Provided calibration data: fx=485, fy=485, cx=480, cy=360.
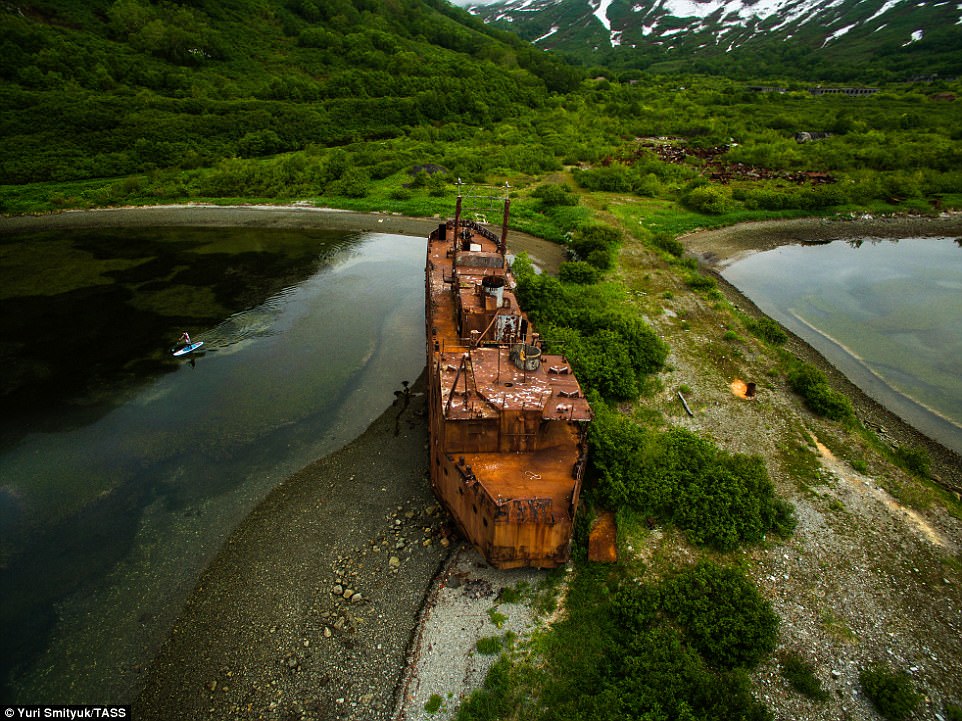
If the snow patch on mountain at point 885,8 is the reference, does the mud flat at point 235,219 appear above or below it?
below

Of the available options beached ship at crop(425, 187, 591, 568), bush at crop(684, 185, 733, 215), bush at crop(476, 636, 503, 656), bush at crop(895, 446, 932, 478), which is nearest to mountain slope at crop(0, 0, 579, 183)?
bush at crop(684, 185, 733, 215)

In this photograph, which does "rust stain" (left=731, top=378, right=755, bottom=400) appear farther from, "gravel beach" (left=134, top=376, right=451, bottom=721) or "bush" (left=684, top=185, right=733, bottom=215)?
"bush" (left=684, top=185, right=733, bottom=215)

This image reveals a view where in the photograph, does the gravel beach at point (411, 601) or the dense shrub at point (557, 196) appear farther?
the dense shrub at point (557, 196)

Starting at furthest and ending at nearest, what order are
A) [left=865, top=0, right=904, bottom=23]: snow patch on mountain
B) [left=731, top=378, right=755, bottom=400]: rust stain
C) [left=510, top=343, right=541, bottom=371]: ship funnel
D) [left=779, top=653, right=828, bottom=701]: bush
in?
[left=865, top=0, right=904, bottom=23]: snow patch on mountain < [left=731, top=378, right=755, bottom=400]: rust stain < [left=510, top=343, right=541, bottom=371]: ship funnel < [left=779, top=653, right=828, bottom=701]: bush

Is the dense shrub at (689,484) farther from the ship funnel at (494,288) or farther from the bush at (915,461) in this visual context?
the bush at (915,461)

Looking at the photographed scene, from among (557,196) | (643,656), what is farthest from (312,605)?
(557,196)

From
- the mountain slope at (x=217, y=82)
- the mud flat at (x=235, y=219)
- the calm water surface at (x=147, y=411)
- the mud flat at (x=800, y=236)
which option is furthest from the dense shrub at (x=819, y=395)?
the mountain slope at (x=217, y=82)

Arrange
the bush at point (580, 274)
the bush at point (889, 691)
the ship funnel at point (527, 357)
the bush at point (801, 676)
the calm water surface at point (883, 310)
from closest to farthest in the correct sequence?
the bush at point (889, 691) → the bush at point (801, 676) → the ship funnel at point (527, 357) → the calm water surface at point (883, 310) → the bush at point (580, 274)
